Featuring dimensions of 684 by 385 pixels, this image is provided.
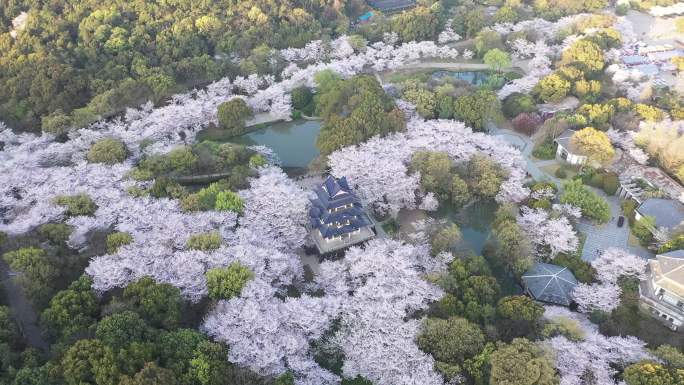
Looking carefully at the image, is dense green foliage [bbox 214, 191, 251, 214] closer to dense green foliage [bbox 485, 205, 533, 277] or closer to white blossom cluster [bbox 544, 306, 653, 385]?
dense green foliage [bbox 485, 205, 533, 277]

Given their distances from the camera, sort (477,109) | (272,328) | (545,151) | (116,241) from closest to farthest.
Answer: (272,328), (116,241), (545,151), (477,109)

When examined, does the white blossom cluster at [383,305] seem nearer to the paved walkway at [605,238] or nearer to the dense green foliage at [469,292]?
the dense green foliage at [469,292]

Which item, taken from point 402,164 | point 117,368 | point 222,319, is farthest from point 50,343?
point 402,164

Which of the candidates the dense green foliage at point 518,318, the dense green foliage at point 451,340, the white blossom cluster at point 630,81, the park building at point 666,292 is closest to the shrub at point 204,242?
the dense green foliage at point 451,340

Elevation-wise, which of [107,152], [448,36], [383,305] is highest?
[107,152]

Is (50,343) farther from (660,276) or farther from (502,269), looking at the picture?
(660,276)

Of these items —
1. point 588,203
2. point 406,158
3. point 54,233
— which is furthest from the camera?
point 406,158

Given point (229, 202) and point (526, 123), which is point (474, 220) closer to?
point (526, 123)

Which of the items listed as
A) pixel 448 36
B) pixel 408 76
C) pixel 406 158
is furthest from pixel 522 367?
pixel 448 36
